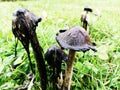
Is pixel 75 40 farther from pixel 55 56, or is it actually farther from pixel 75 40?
pixel 55 56

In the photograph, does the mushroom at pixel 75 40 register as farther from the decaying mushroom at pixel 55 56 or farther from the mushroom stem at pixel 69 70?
the decaying mushroom at pixel 55 56

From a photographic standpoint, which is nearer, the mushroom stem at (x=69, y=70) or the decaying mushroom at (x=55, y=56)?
the mushroom stem at (x=69, y=70)

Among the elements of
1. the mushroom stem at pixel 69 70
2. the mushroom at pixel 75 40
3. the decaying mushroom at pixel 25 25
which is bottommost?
the mushroom stem at pixel 69 70

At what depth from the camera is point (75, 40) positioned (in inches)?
45.3

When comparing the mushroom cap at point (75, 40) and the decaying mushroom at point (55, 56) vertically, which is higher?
the mushroom cap at point (75, 40)

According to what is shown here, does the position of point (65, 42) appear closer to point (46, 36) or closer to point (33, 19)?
point (33, 19)

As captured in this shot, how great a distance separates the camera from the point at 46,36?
188 centimetres

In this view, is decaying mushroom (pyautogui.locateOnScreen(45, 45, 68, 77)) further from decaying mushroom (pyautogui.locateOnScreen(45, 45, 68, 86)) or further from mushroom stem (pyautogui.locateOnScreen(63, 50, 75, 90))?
mushroom stem (pyautogui.locateOnScreen(63, 50, 75, 90))

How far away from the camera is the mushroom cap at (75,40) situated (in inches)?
44.8

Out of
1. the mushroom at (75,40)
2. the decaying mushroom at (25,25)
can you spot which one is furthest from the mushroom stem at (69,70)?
the decaying mushroom at (25,25)

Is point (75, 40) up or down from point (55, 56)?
up

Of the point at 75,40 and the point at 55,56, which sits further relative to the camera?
the point at 55,56

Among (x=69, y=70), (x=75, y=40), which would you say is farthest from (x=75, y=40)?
(x=69, y=70)

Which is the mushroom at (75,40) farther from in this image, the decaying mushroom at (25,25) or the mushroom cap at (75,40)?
the decaying mushroom at (25,25)
